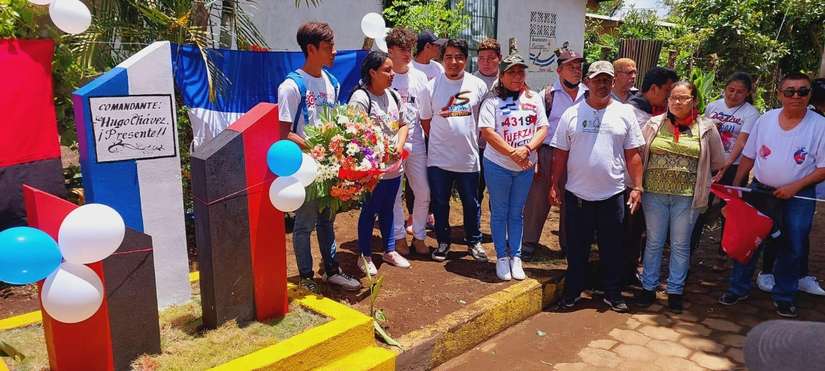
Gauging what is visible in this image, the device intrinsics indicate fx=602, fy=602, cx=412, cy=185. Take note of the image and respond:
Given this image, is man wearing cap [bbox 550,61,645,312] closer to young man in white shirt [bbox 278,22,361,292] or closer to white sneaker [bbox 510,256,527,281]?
white sneaker [bbox 510,256,527,281]

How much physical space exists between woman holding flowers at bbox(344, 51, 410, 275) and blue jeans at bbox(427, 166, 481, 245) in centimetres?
44

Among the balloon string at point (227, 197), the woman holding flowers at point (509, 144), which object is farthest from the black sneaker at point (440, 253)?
the balloon string at point (227, 197)

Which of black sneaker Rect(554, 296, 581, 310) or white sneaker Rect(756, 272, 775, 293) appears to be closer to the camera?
black sneaker Rect(554, 296, 581, 310)

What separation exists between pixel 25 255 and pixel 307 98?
2.10 m

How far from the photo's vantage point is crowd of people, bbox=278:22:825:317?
14.4ft

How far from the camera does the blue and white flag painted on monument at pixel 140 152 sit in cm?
322

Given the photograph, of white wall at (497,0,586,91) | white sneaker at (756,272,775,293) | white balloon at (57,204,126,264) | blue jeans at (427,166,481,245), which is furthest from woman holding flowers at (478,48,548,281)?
white wall at (497,0,586,91)

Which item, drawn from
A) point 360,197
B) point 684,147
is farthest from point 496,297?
point 684,147

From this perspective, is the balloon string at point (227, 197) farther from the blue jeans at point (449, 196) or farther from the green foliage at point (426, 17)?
the green foliage at point (426, 17)

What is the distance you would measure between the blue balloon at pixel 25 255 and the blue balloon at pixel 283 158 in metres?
1.20

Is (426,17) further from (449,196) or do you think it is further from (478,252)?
(478,252)

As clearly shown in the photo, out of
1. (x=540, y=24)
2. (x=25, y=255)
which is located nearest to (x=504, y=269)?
(x=25, y=255)

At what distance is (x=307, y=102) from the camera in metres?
4.06

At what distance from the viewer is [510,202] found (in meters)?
4.78
